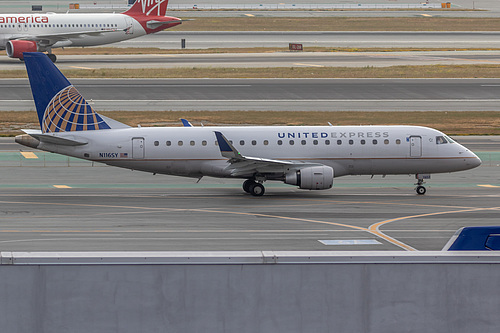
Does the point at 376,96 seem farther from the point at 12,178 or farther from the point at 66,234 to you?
the point at 66,234

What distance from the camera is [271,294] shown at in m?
11.6

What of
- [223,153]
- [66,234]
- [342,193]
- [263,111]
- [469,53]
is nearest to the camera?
[66,234]

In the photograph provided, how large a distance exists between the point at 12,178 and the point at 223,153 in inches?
600

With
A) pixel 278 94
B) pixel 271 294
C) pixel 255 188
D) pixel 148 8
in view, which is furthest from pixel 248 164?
pixel 148 8

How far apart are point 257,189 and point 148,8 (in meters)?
74.5

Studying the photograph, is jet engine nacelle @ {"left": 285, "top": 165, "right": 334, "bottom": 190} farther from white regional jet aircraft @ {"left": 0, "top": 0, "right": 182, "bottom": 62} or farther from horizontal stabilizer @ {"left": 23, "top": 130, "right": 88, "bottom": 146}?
white regional jet aircraft @ {"left": 0, "top": 0, "right": 182, "bottom": 62}

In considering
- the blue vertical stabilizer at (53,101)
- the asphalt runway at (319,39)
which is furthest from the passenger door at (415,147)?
the asphalt runway at (319,39)

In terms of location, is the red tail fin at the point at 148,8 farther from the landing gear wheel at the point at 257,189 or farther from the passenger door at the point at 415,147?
the passenger door at the point at 415,147

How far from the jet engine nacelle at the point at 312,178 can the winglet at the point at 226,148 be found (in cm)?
313

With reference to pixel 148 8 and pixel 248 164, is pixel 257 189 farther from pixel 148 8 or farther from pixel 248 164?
pixel 148 8

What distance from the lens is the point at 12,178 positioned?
47.1m

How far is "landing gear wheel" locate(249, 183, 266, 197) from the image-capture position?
41.7 metres

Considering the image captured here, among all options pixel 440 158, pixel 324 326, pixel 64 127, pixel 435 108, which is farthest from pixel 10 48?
pixel 324 326

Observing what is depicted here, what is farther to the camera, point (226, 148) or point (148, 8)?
point (148, 8)
